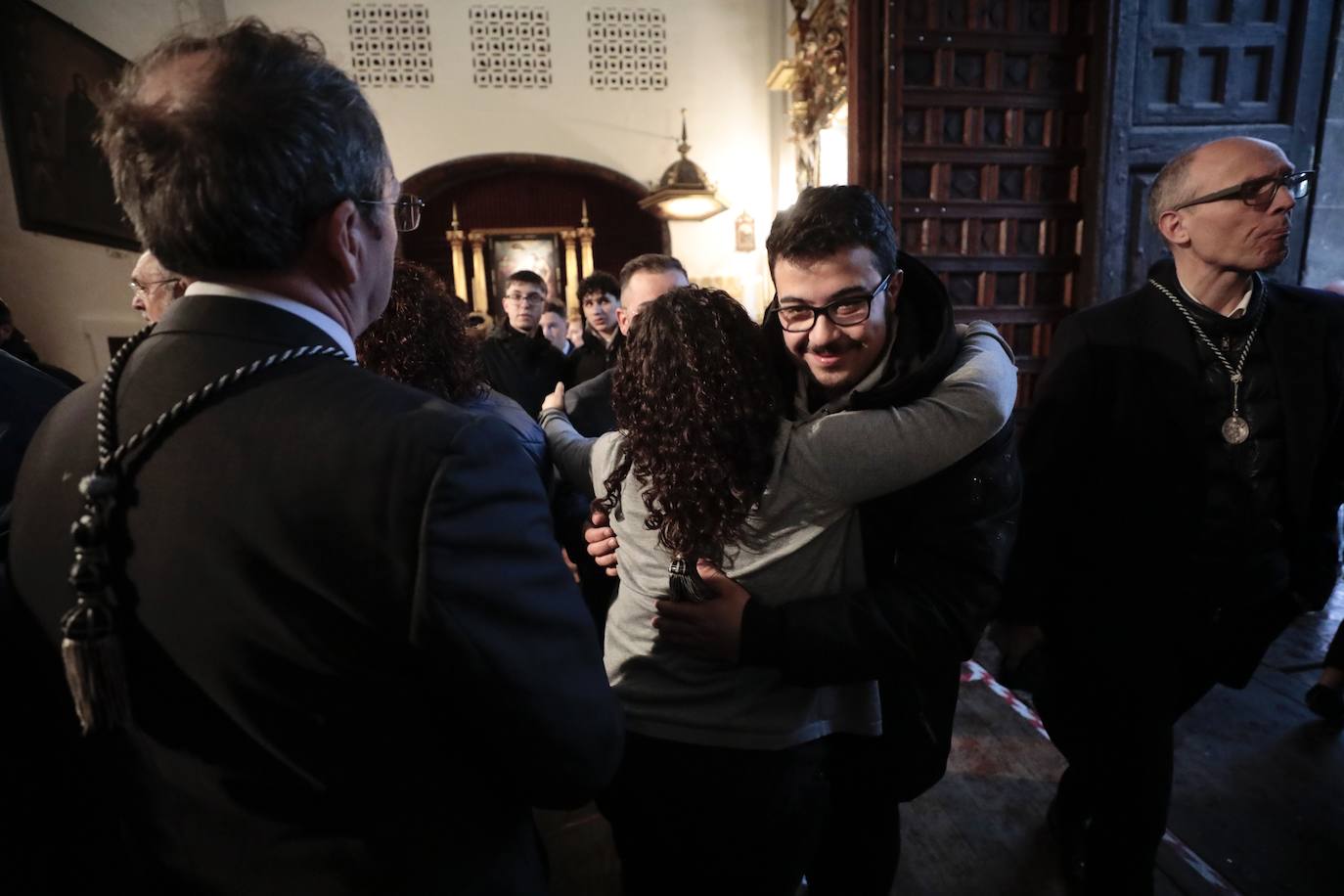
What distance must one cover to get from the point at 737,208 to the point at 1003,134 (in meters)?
4.88

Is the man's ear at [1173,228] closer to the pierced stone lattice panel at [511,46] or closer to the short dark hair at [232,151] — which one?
the short dark hair at [232,151]

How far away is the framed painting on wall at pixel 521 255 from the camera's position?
8.91m

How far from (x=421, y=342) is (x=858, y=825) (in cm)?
149

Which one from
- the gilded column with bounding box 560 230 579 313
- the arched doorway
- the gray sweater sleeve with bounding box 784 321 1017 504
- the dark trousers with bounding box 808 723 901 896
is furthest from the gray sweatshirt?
the gilded column with bounding box 560 230 579 313

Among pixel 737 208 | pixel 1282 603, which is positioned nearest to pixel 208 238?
pixel 1282 603

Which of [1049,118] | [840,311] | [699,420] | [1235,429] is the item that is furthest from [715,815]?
[1049,118]

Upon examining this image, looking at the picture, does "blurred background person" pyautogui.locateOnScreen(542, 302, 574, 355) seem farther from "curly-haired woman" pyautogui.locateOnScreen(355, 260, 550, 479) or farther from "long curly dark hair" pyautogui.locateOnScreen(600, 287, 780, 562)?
"long curly dark hair" pyautogui.locateOnScreen(600, 287, 780, 562)

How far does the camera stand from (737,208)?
8.41 meters

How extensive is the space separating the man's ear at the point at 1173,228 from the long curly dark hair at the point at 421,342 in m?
1.83

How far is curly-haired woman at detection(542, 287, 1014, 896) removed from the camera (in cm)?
109

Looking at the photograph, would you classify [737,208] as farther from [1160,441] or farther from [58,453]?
[58,453]

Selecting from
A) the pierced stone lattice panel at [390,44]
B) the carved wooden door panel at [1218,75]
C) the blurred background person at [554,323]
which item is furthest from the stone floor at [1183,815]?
the pierced stone lattice panel at [390,44]

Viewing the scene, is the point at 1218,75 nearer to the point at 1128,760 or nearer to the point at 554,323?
the point at 1128,760

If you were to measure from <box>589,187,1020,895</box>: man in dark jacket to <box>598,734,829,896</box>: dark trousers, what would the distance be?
0.63 feet
